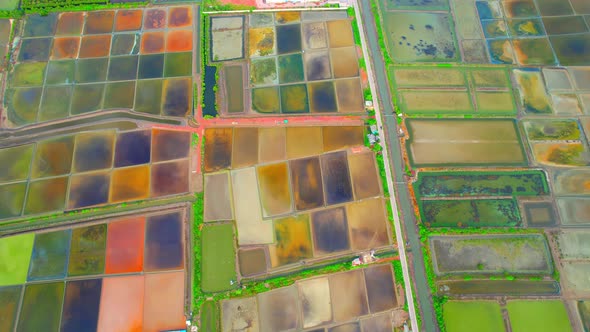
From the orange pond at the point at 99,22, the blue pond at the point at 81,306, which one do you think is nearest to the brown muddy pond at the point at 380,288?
the blue pond at the point at 81,306

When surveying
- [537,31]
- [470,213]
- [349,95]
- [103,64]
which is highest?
[537,31]

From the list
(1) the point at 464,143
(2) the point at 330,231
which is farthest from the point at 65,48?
(1) the point at 464,143

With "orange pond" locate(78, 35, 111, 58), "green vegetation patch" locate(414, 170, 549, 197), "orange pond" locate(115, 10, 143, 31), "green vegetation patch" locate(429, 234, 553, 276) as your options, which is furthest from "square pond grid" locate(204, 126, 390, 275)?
"orange pond" locate(115, 10, 143, 31)

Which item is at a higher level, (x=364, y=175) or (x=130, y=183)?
(x=130, y=183)

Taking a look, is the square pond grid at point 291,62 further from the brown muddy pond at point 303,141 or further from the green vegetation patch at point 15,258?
the green vegetation patch at point 15,258

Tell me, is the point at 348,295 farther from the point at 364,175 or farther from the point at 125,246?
the point at 125,246

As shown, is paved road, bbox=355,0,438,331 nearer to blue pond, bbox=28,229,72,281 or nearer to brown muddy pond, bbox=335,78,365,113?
brown muddy pond, bbox=335,78,365,113

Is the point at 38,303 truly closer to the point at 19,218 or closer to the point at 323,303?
the point at 19,218
